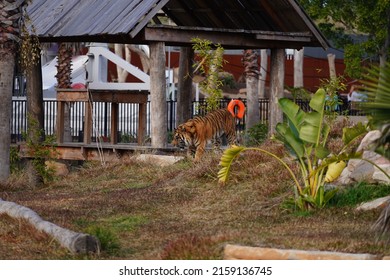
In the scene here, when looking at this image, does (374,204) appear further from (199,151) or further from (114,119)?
(114,119)

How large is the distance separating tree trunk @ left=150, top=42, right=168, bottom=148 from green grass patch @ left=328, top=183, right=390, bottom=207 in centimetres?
747

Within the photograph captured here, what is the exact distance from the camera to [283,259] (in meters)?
10.2

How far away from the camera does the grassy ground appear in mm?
11273

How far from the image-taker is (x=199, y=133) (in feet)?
67.5

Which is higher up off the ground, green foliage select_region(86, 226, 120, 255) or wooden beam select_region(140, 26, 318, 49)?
wooden beam select_region(140, 26, 318, 49)

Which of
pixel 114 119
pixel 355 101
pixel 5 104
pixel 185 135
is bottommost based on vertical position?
pixel 185 135

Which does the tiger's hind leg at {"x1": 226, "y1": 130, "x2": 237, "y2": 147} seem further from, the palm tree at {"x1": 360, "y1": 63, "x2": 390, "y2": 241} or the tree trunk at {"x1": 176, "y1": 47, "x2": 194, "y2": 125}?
the palm tree at {"x1": 360, "y1": 63, "x2": 390, "y2": 241}

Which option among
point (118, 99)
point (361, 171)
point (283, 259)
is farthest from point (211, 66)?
point (283, 259)

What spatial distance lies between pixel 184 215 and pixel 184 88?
447 inches

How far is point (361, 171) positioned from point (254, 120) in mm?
15063

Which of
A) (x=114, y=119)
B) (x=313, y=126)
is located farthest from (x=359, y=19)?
(x=313, y=126)

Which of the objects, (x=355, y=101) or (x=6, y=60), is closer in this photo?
(x=355, y=101)

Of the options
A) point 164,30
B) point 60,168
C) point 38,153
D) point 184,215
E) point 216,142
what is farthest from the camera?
point 60,168

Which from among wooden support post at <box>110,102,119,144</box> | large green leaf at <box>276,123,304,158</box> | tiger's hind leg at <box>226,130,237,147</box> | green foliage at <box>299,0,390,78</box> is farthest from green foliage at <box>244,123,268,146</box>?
green foliage at <box>299,0,390,78</box>
